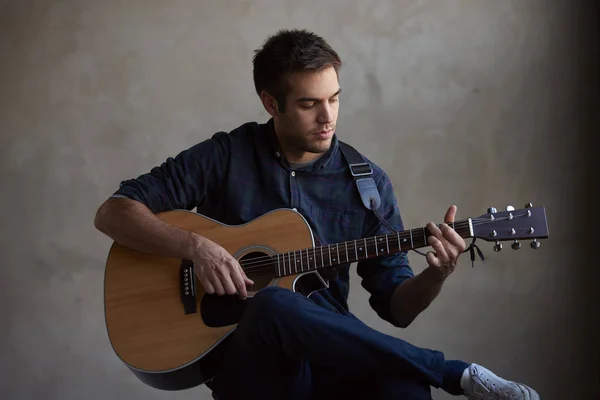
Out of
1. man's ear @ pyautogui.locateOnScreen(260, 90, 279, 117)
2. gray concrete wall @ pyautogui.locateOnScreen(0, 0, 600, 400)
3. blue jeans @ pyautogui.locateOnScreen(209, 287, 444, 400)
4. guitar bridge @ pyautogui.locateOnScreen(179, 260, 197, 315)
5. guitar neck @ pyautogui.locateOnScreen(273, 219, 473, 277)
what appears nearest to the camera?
blue jeans @ pyautogui.locateOnScreen(209, 287, 444, 400)

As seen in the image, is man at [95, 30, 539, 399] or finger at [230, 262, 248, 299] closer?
man at [95, 30, 539, 399]

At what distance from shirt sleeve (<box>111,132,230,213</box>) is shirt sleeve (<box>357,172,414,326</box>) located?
475mm

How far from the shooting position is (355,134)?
2711mm

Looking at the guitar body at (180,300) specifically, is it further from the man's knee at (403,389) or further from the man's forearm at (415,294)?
the man's knee at (403,389)

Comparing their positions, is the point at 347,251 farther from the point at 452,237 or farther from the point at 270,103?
the point at 270,103

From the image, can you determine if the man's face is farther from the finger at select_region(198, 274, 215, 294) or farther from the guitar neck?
the finger at select_region(198, 274, 215, 294)

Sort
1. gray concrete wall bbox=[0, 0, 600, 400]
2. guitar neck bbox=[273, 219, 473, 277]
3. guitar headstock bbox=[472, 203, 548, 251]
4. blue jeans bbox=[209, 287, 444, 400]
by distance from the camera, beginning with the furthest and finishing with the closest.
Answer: gray concrete wall bbox=[0, 0, 600, 400] < guitar neck bbox=[273, 219, 473, 277] < guitar headstock bbox=[472, 203, 548, 251] < blue jeans bbox=[209, 287, 444, 400]

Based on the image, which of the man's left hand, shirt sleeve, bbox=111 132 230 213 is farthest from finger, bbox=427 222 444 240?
shirt sleeve, bbox=111 132 230 213

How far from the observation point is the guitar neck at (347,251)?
170cm

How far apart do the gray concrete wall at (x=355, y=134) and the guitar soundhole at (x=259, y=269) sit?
0.98 m

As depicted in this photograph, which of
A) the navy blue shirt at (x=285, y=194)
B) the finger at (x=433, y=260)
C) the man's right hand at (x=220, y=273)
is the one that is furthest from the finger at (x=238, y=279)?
the finger at (x=433, y=260)

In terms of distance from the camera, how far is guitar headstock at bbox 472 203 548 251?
1.59 meters

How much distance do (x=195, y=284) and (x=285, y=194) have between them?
371mm

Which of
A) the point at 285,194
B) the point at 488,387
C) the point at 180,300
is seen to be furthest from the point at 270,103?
the point at 488,387
